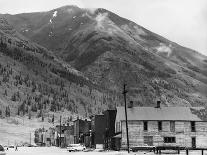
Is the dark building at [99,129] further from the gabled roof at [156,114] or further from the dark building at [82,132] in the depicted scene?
the dark building at [82,132]

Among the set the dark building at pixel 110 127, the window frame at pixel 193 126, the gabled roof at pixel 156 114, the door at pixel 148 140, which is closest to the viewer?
the door at pixel 148 140

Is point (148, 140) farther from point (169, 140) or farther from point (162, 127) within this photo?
point (169, 140)

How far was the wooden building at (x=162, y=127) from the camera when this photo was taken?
332ft

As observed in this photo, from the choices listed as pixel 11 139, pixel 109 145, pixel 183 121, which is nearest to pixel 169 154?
pixel 183 121

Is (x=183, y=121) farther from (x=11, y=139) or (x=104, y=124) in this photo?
(x=11, y=139)

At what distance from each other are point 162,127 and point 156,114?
2975 mm

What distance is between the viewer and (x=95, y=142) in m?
123

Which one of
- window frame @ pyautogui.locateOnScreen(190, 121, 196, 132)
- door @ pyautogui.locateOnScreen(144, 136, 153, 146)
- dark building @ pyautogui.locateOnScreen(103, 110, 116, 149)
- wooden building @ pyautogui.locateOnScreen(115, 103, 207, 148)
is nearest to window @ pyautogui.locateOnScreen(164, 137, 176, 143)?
wooden building @ pyautogui.locateOnScreen(115, 103, 207, 148)

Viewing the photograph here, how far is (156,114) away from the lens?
103 m

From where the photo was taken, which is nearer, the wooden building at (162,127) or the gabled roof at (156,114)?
the wooden building at (162,127)

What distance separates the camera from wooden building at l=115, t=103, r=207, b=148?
10119cm

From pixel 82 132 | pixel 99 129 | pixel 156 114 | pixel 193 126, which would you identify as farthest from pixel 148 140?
pixel 82 132

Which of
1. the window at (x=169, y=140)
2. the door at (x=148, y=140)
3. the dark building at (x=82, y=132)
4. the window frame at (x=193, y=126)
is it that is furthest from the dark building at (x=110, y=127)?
the dark building at (x=82, y=132)

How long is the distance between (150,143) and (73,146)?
57.3ft
